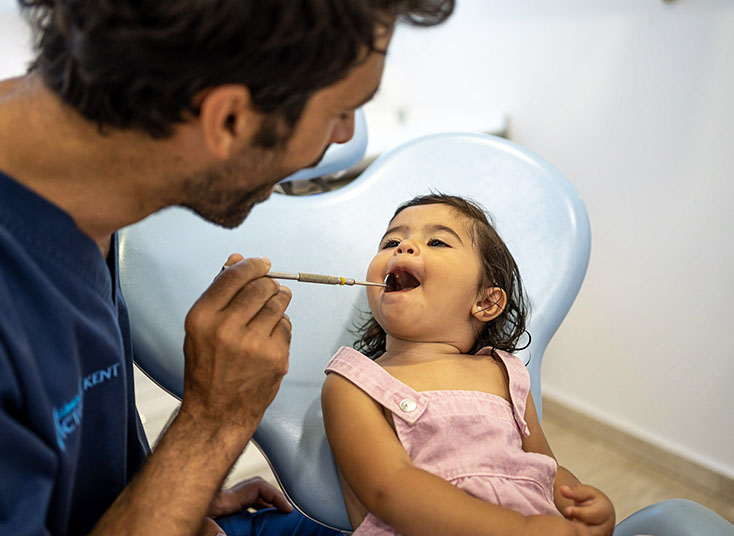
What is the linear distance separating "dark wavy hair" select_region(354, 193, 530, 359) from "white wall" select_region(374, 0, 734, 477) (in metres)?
0.84

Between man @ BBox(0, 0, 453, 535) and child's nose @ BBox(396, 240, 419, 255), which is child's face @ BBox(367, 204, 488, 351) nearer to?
child's nose @ BBox(396, 240, 419, 255)

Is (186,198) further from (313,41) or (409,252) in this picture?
(409,252)

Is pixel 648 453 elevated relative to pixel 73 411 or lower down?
lower down

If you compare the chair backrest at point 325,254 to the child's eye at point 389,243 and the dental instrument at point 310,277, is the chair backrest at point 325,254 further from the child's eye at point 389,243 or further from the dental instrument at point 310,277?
the dental instrument at point 310,277

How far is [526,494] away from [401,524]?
0.19 meters

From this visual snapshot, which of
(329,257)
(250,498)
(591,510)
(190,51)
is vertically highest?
(190,51)

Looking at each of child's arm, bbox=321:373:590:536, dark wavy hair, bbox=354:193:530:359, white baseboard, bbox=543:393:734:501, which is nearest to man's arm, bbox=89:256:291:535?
child's arm, bbox=321:373:590:536

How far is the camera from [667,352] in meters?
1.94

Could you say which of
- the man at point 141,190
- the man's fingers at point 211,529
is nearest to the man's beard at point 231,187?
the man at point 141,190

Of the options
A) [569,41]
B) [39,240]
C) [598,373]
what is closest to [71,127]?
[39,240]

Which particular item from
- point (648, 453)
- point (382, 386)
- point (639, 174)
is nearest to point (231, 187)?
point (382, 386)

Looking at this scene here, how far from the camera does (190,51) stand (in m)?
0.64

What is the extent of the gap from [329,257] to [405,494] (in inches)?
19.5

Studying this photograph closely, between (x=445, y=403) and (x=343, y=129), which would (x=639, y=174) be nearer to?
(x=445, y=403)
